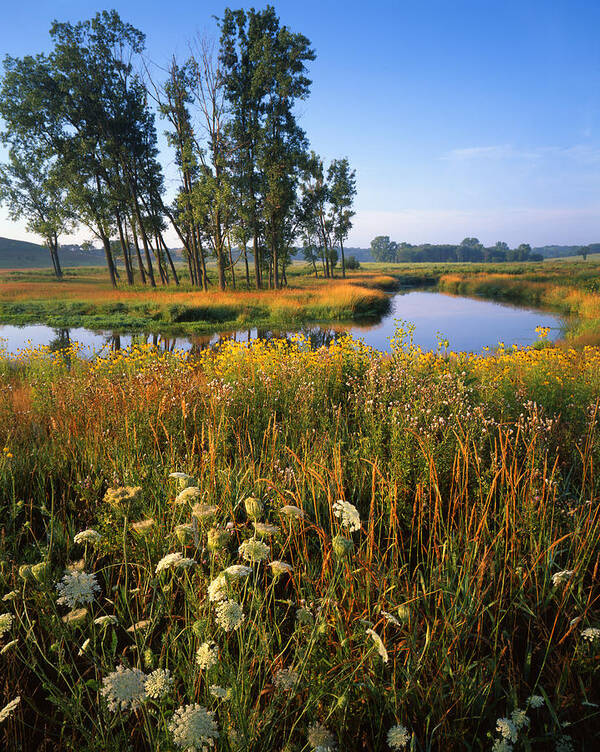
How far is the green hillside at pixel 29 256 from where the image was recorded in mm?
112812

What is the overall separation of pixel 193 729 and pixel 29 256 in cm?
15349

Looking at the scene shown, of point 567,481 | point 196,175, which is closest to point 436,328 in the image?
point 567,481

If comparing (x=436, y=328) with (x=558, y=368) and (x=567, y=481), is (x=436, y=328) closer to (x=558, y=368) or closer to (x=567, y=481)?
(x=558, y=368)

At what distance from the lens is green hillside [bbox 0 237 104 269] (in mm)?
112812

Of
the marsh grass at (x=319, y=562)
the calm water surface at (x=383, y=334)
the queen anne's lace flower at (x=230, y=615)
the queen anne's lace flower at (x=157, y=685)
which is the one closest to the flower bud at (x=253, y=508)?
the marsh grass at (x=319, y=562)

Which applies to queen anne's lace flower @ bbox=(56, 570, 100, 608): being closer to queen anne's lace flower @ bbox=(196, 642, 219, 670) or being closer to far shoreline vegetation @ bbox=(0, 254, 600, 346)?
queen anne's lace flower @ bbox=(196, 642, 219, 670)

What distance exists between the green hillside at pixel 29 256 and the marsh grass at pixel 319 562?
125 metres

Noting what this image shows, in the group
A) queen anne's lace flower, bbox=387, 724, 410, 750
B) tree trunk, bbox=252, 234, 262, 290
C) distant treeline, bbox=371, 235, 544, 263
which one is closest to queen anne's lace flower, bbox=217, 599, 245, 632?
queen anne's lace flower, bbox=387, 724, 410, 750

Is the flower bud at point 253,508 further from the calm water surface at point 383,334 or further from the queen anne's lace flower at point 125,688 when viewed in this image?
the calm water surface at point 383,334

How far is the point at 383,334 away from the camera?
1875cm

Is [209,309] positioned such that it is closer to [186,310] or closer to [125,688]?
[186,310]

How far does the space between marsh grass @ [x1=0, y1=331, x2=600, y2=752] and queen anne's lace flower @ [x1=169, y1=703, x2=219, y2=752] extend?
0.58ft

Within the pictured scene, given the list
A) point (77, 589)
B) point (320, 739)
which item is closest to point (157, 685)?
point (77, 589)

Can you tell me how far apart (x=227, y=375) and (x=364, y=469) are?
391 centimetres
